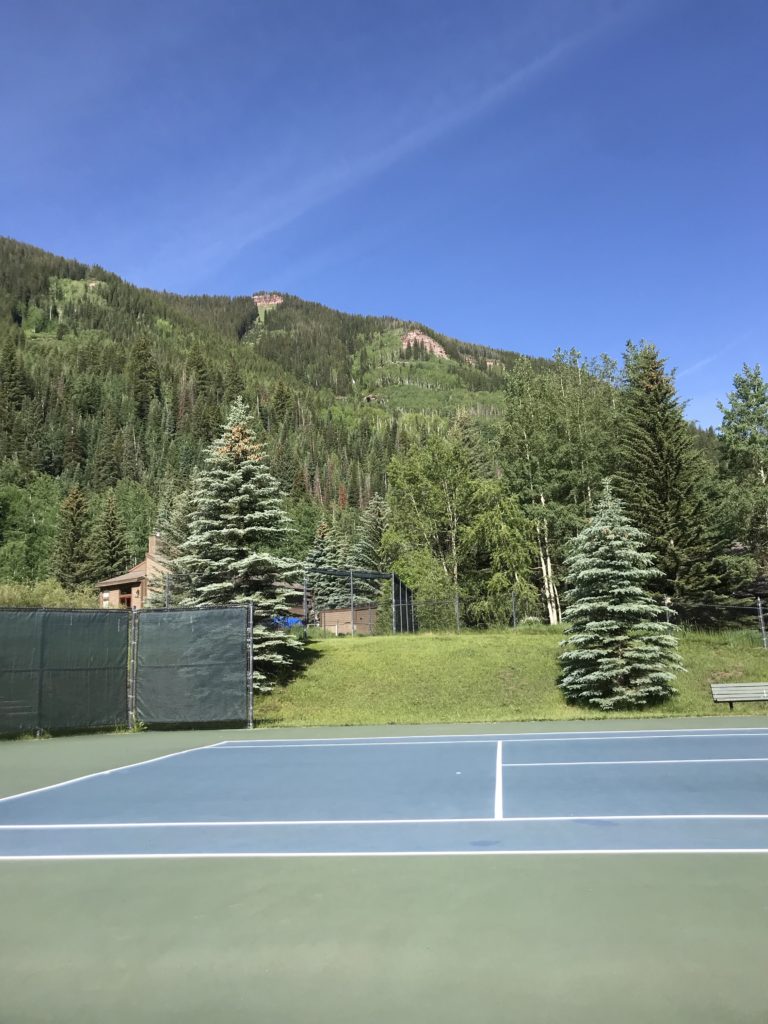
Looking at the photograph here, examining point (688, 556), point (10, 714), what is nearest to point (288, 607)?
point (10, 714)

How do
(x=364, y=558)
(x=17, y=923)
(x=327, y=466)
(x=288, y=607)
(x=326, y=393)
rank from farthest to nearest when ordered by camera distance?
(x=326, y=393), (x=327, y=466), (x=364, y=558), (x=288, y=607), (x=17, y=923)

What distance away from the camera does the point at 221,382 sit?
133875 millimetres

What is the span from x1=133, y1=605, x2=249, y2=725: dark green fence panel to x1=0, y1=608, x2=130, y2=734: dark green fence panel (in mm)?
475

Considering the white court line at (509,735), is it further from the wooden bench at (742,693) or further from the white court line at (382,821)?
the white court line at (382,821)

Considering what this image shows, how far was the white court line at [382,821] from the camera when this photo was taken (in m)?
6.16

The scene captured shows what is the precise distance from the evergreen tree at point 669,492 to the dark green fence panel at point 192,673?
16.5 m

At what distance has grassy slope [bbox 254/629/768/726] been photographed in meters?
17.9

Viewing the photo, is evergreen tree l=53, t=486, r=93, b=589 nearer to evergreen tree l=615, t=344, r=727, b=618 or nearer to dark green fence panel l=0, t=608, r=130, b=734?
evergreen tree l=615, t=344, r=727, b=618

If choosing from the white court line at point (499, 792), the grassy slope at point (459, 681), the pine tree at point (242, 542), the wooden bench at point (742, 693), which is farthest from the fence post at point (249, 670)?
the wooden bench at point (742, 693)

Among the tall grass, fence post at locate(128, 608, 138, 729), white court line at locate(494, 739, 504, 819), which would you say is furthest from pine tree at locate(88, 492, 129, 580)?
white court line at locate(494, 739, 504, 819)

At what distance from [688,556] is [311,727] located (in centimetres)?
1746

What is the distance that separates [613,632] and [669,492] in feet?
37.9

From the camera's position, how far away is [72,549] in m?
64.4

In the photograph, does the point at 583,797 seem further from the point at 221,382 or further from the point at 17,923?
the point at 221,382
